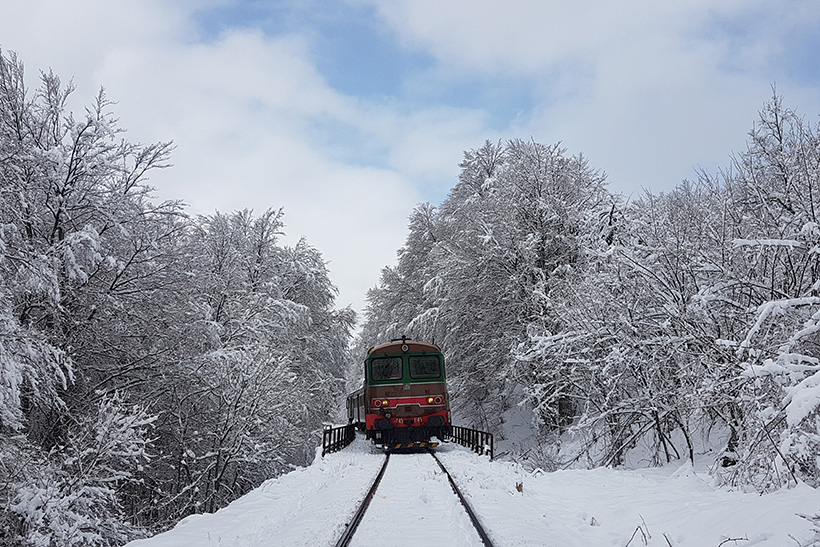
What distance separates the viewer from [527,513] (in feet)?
24.6

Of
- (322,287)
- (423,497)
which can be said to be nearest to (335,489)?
(423,497)

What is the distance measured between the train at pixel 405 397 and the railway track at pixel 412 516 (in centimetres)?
486

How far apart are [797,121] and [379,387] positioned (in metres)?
12.2

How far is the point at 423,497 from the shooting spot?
8617 mm

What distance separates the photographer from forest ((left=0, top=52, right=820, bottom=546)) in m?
7.19

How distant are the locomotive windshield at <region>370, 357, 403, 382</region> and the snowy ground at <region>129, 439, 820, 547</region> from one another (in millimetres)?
6319

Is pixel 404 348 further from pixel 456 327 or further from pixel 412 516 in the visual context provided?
pixel 412 516

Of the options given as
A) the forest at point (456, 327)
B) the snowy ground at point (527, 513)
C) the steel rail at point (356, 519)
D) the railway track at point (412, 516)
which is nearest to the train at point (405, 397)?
the forest at point (456, 327)

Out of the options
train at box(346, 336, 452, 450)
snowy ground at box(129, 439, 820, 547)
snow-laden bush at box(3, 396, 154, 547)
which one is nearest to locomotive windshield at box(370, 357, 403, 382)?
train at box(346, 336, 452, 450)

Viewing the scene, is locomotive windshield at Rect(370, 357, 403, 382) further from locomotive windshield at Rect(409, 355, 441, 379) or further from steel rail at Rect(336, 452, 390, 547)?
steel rail at Rect(336, 452, 390, 547)

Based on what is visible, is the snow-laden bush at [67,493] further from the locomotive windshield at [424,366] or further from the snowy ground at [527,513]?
the locomotive windshield at [424,366]

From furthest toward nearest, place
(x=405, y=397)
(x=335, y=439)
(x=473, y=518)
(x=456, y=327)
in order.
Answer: (x=456, y=327), (x=335, y=439), (x=405, y=397), (x=473, y=518)

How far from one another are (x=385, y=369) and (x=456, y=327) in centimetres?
587

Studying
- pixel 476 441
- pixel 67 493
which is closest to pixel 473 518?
pixel 67 493
